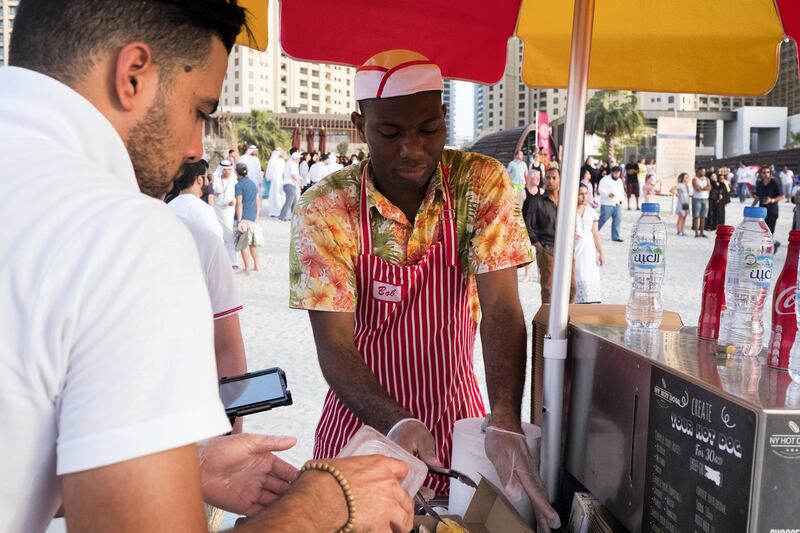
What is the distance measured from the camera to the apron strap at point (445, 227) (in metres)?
2.10

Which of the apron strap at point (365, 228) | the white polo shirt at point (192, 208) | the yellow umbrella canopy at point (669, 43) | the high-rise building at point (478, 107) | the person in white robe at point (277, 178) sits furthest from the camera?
the high-rise building at point (478, 107)

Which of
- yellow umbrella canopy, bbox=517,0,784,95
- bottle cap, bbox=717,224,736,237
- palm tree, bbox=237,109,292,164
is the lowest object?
bottle cap, bbox=717,224,736,237

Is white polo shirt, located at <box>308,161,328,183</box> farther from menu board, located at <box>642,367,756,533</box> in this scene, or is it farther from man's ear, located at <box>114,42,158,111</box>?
man's ear, located at <box>114,42,158,111</box>

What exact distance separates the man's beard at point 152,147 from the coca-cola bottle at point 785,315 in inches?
43.5

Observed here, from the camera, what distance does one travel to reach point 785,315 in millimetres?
1409

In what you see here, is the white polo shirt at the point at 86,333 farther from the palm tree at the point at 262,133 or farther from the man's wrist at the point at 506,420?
the palm tree at the point at 262,133

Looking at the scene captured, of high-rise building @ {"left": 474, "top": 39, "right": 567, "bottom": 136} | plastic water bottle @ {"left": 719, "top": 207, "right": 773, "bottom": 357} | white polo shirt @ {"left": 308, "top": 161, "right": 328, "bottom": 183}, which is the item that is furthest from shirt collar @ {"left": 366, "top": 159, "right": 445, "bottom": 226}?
high-rise building @ {"left": 474, "top": 39, "right": 567, "bottom": 136}

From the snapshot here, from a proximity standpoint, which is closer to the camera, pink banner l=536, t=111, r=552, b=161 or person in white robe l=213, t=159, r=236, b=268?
person in white robe l=213, t=159, r=236, b=268

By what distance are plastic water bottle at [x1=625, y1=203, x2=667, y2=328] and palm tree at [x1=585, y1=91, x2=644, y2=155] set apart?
53.0 meters

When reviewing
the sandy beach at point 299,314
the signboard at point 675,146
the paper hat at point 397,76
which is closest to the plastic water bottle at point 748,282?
the paper hat at point 397,76

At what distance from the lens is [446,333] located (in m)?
→ 2.12

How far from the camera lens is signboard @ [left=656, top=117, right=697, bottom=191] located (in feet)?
61.9

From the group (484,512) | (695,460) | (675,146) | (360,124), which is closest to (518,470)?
(484,512)

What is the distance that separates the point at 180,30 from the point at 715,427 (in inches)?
38.2
